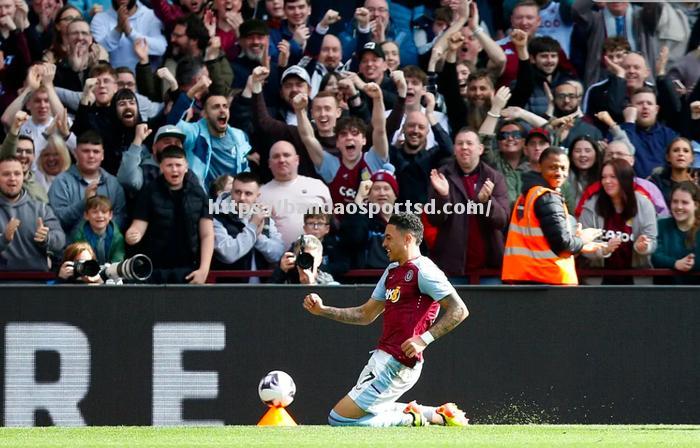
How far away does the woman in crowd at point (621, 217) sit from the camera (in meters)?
12.5

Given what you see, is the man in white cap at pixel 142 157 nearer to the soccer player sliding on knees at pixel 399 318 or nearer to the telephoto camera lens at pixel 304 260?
the telephoto camera lens at pixel 304 260

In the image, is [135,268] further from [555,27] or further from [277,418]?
[555,27]

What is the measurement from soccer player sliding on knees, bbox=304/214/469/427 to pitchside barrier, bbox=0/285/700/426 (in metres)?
1.92

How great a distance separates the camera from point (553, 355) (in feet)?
39.3

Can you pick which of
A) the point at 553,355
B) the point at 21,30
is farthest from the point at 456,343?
the point at 21,30

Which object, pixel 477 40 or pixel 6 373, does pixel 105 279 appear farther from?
pixel 477 40

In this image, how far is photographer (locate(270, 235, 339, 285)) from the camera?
38.9ft

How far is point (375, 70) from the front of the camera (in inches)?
545

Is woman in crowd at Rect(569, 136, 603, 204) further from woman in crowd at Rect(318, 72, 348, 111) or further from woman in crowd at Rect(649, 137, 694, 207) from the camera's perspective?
woman in crowd at Rect(318, 72, 348, 111)

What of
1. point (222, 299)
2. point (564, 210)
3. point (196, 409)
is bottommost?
point (196, 409)

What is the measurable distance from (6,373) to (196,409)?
1661 mm

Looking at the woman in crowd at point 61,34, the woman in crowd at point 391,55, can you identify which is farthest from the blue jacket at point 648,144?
the woman in crowd at point 61,34

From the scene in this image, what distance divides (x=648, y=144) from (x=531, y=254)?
2.48 metres

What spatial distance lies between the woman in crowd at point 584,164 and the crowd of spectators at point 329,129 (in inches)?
0.7
